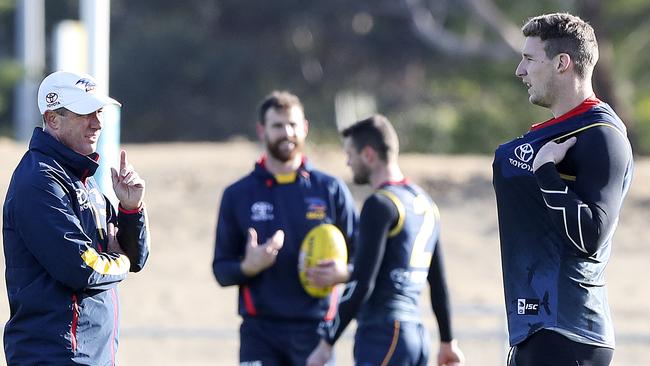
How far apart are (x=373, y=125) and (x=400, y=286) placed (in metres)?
0.94

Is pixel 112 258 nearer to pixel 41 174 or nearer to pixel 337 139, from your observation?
pixel 41 174

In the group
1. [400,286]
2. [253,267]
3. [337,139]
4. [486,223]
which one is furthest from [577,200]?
[337,139]

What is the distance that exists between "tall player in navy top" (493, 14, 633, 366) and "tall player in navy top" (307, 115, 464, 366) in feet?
5.94

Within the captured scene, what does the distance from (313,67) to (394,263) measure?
31504 mm

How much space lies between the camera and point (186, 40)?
36688 millimetres

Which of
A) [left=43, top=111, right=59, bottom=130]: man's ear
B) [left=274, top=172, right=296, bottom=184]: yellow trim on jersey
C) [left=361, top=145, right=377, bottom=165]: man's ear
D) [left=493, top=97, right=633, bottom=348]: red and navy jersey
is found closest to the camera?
[left=493, top=97, right=633, bottom=348]: red and navy jersey

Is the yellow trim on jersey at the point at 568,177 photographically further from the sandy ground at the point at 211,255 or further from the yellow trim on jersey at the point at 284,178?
the sandy ground at the point at 211,255

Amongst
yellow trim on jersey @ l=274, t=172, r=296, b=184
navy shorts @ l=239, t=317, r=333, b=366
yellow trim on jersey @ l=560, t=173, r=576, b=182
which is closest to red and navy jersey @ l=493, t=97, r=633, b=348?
yellow trim on jersey @ l=560, t=173, r=576, b=182

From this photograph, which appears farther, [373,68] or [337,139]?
[373,68]

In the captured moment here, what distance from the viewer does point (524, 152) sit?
4.95 m

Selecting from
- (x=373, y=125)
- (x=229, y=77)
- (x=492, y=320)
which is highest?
(x=229, y=77)

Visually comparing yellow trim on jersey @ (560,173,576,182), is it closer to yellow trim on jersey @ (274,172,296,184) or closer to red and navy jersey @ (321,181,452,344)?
red and navy jersey @ (321,181,452,344)

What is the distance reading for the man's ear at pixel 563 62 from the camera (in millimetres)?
4902

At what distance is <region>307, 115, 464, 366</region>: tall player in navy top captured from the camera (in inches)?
267
